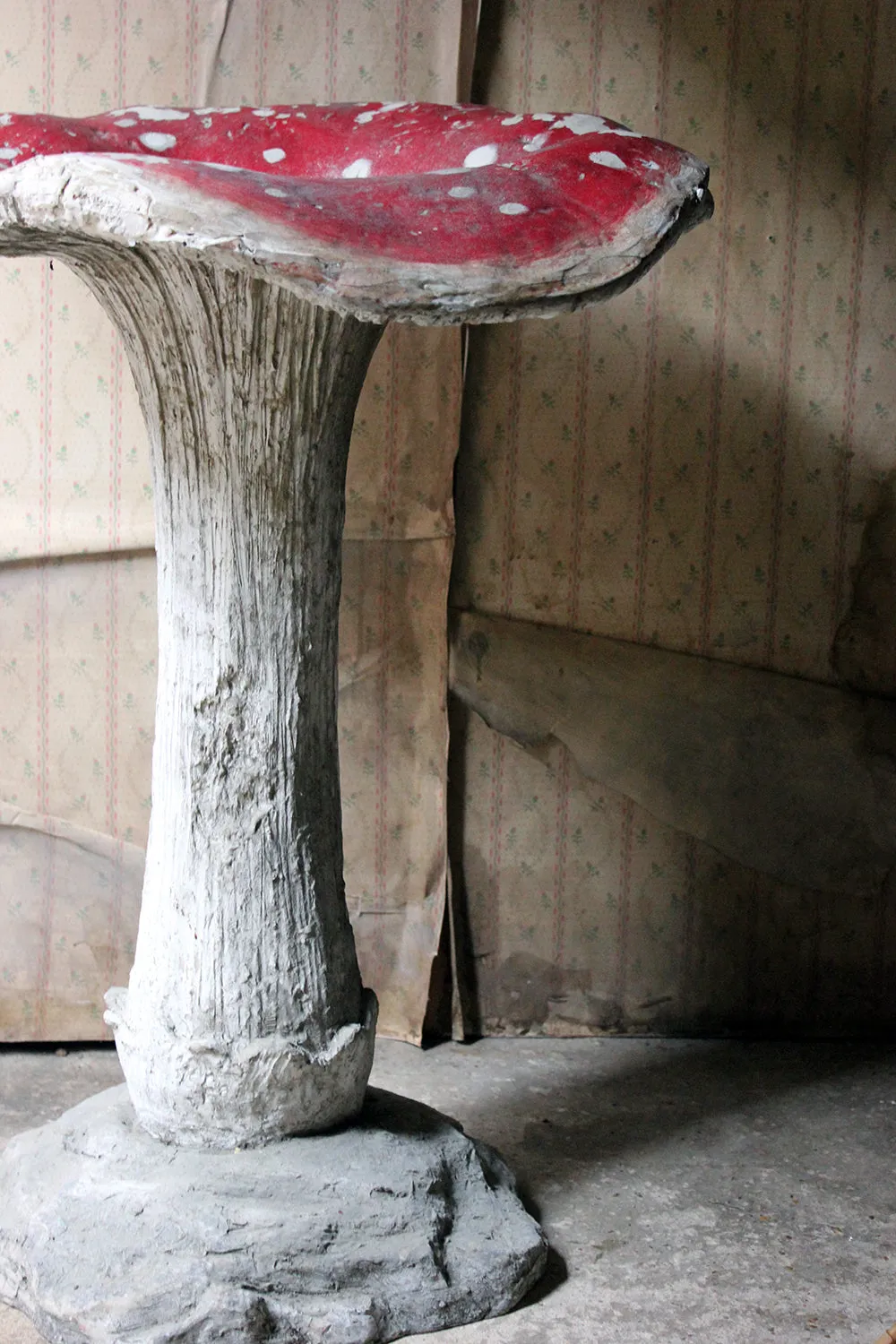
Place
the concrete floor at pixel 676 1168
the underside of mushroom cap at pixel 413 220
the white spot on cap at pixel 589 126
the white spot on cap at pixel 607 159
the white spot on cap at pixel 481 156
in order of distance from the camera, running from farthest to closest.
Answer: the concrete floor at pixel 676 1168 → the white spot on cap at pixel 481 156 → the white spot on cap at pixel 589 126 → the white spot on cap at pixel 607 159 → the underside of mushroom cap at pixel 413 220

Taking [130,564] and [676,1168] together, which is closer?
[676,1168]

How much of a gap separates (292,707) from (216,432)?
16.4 inches

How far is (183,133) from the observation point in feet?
7.38

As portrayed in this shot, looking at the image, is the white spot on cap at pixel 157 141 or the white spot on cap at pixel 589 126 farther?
the white spot on cap at pixel 157 141

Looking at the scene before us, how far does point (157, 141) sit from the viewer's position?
2.23 m

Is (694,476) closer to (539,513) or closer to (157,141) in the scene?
(539,513)

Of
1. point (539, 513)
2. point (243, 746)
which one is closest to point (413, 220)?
point (243, 746)

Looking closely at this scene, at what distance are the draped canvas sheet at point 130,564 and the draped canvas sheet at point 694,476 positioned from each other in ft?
0.40

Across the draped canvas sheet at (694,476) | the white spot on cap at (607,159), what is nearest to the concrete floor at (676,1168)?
the draped canvas sheet at (694,476)

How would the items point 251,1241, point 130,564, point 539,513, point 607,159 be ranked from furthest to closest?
1. point 539,513
2. point 130,564
3. point 251,1241
4. point 607,159

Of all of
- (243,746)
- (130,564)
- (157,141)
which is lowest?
(243,746)

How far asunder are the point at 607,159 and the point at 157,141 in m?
0.87

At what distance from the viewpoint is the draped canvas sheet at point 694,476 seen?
304 cm

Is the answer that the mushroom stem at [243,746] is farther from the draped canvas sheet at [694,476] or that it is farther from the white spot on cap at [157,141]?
the draped canvas sheet at [694,476]
